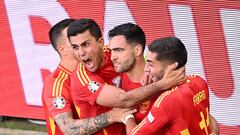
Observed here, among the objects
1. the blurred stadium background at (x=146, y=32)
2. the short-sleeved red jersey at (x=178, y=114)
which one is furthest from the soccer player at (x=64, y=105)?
the blurred stadium background at (x=146, y=32)

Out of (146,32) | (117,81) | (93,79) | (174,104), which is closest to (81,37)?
(93,79)

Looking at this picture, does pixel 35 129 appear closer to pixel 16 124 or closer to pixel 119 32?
pixel 16 124

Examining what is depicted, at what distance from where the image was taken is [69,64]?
5094mm

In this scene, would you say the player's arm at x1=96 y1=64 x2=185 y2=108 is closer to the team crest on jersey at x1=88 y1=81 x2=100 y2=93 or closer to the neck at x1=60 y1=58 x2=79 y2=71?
the team crest on jersey at x1=88 y1=81 x2=100 y2=93

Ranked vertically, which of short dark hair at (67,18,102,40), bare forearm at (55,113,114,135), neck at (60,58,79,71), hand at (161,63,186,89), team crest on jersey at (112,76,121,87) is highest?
short dark hair at (67,18,102,40)

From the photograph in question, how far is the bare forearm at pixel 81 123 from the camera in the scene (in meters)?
4.62

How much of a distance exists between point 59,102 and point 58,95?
6 centimetres

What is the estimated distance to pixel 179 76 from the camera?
4.17 meters

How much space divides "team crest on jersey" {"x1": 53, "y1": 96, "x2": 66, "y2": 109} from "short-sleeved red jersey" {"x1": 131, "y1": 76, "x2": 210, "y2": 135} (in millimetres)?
854

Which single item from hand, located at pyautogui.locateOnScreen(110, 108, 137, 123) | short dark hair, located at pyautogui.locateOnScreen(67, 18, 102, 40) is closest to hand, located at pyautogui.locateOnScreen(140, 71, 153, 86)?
hand, located at pyautogui.locateOnScreen(110, 108, 137, 123)

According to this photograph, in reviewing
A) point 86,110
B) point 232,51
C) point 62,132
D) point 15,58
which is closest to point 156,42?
point 86,110

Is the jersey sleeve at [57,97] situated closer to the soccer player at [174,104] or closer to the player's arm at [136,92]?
the player's arm at [136,92]

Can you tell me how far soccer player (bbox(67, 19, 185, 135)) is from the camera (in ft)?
14.7

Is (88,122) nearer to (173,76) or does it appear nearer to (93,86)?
(93,86)
